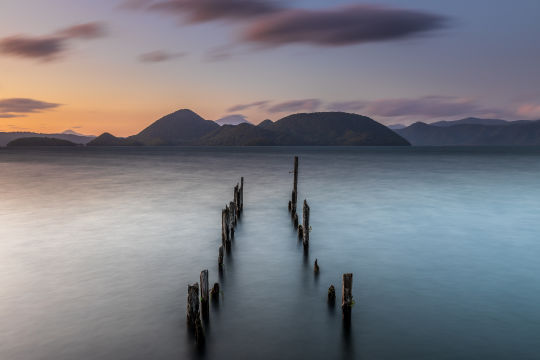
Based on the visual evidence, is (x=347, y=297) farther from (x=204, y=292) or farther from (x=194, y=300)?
(x=194, y=300)

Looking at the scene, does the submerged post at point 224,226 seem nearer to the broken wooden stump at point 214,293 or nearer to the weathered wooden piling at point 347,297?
the broken wooden stump at point 214,293

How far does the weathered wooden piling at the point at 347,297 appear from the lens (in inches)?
472

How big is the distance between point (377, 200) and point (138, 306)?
3285 centimetres

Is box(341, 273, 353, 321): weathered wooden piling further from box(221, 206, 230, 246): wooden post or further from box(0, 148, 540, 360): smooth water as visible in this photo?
box(221, 206, 230, 246): wooden post

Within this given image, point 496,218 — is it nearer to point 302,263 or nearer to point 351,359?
point 302,263

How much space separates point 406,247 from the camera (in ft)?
76.3

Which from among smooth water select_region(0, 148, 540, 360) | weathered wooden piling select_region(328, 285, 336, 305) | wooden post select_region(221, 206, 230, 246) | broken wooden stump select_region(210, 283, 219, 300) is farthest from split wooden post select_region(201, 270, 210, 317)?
wooden post select_region(221, 206, 230, 246)

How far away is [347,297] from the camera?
40.7 feet

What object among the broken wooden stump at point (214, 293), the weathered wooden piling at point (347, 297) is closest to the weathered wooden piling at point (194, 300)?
the broken wooden stump at point (214, 293)

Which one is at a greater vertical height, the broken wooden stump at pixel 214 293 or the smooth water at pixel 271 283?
the broken wooden stump at pixel 214 293

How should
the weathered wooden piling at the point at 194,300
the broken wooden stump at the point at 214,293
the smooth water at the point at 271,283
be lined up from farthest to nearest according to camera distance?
the broken wooden stump at the point at 214,293, the smooth water at the point at 271,283, the weathered wooden piling at the point at 194,300

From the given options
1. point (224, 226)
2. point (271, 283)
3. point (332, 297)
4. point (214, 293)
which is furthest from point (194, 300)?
point (224, 226)

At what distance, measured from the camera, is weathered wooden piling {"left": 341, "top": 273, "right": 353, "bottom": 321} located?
39.3 ft

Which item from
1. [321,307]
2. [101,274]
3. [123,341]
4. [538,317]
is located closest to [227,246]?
[101,274]
